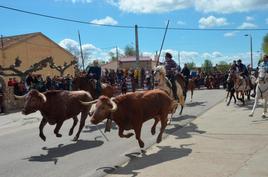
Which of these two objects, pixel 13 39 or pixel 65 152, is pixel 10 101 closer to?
pixel 65 152

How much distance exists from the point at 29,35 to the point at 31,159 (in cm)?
4768

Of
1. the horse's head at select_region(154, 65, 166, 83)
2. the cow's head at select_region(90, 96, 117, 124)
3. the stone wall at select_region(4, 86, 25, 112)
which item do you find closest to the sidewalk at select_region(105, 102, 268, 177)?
the cow's head at select_region(90, 96, 117, 124)

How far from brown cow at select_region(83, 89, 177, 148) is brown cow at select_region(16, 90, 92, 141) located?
94.1 inches

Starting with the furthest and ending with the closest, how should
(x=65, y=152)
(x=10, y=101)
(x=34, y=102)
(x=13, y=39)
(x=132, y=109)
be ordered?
(x=13, y=39) < (x=10, y=101) < (x=34, y=102) < (x=65, y=152) < (x=132, y=109)

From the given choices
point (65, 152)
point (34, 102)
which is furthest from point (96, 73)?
point (65, 152)

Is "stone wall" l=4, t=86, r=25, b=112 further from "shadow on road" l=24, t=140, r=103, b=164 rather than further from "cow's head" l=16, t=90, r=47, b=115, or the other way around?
"shadow on road" l=24, t=140, r=103, b=164

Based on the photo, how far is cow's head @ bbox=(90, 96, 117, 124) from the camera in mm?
9852

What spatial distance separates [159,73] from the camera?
15.5m

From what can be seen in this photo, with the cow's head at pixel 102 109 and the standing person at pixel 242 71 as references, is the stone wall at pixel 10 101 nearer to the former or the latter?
the standing person at pixel 242 71

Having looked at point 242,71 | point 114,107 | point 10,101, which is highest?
point 242,71

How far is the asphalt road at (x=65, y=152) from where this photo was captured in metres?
9.18

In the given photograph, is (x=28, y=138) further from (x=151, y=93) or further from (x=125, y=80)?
(x=125, y=80)

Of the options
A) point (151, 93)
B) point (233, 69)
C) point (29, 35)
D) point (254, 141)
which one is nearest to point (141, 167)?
point (151, 93)

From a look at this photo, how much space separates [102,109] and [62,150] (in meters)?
2.04
